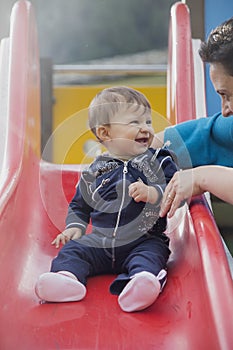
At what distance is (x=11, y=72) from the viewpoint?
4.95 feet

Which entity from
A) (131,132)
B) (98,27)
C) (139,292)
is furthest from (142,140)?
(98,27)

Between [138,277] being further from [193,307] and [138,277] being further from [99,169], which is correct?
[99,169]

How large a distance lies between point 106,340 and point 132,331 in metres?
0.05

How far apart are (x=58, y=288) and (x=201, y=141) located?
23.9 inches

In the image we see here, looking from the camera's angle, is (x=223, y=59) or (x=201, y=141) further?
(x=201, y=141)

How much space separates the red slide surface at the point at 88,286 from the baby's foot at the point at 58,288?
1cm

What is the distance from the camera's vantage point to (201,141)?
4.75 ft

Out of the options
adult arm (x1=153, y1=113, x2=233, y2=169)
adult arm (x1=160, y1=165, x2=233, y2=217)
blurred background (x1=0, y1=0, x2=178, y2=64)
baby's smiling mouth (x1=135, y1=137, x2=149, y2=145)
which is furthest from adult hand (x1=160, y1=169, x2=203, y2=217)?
blurred background (x1=0, y1=0, x2=178, y2=64)

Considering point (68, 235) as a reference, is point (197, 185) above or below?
above

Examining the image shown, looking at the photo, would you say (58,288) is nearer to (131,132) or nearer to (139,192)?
(139,192)

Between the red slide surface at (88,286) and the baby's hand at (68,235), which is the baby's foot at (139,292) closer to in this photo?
the red slide surface at (88,286)

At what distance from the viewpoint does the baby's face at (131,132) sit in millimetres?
1185

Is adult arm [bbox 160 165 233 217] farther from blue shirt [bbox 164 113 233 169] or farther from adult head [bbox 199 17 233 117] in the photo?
blue shirt [bbox 164 113 233 169]

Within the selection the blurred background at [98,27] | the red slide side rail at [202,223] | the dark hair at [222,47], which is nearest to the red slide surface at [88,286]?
the red slide side rail at [202,223]
